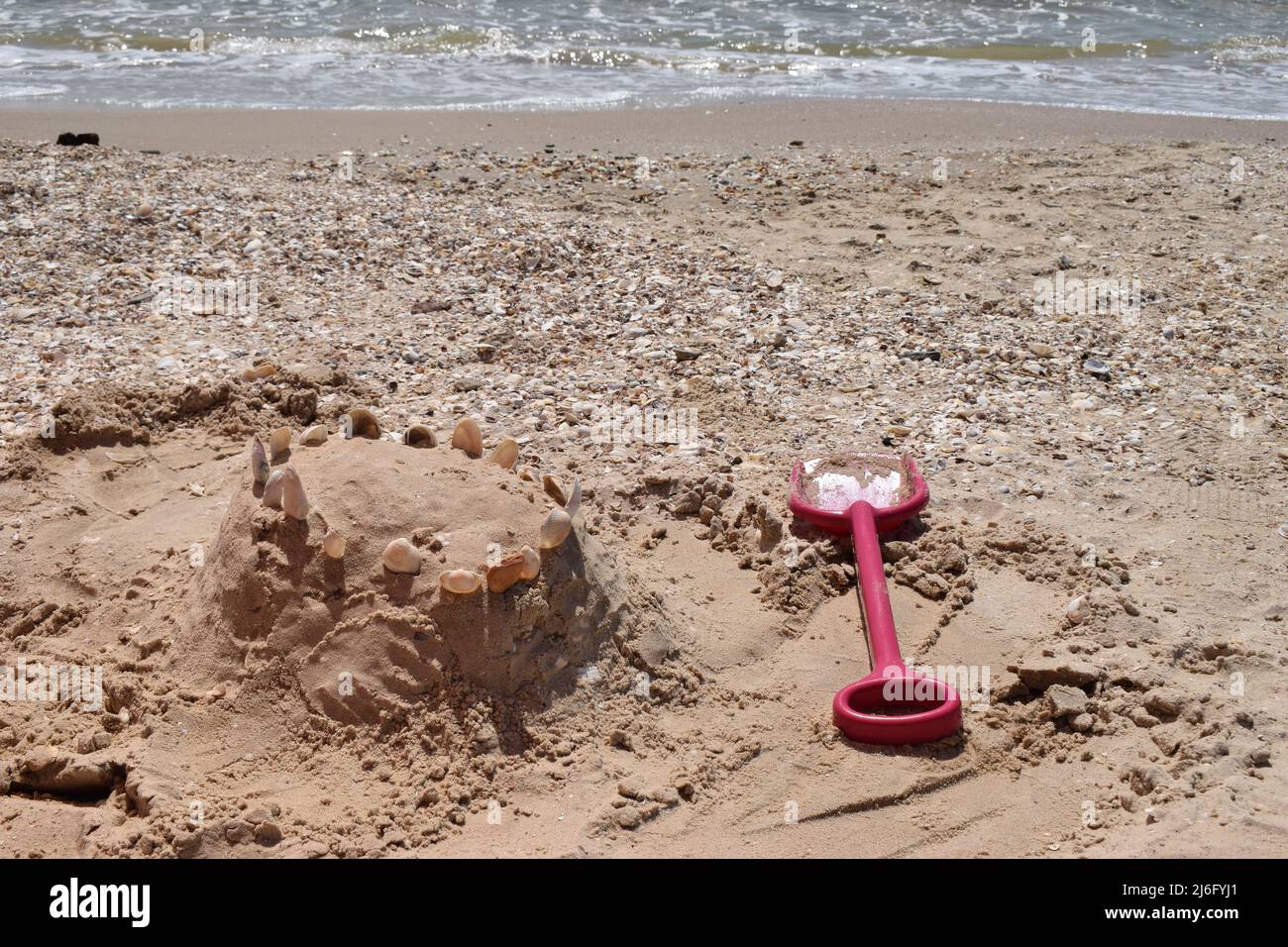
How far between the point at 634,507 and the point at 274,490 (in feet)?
4.04

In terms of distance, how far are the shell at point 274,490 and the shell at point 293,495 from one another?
0.02 metres

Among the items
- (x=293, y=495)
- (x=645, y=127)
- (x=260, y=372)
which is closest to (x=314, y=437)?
(x=293, y=495)

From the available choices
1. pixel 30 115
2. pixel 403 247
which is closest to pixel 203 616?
pixel 403 247

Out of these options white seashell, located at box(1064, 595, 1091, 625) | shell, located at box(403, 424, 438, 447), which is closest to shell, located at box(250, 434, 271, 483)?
shell, located at box(403, 424, 438, 447)

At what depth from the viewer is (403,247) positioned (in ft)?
18.6

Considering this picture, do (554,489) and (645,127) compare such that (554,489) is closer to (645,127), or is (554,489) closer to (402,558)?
(402,558)

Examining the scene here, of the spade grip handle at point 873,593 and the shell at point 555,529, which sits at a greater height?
the shell at point 555,529

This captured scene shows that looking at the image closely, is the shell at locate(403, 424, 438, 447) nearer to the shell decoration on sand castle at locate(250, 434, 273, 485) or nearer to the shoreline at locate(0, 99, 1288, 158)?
the shell decoration on sand castle at locate(250, 434, 273, 485)

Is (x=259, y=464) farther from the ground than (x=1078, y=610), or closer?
farther from the ground

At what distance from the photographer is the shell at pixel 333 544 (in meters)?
2.87

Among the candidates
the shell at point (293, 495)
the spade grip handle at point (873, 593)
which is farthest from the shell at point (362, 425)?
the spade grip handle at point (873, 593)

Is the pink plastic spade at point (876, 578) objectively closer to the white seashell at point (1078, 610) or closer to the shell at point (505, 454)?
the white seashell at point (1078, 610)

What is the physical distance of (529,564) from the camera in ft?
9.40

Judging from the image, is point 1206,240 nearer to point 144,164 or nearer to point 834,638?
point 834,638
